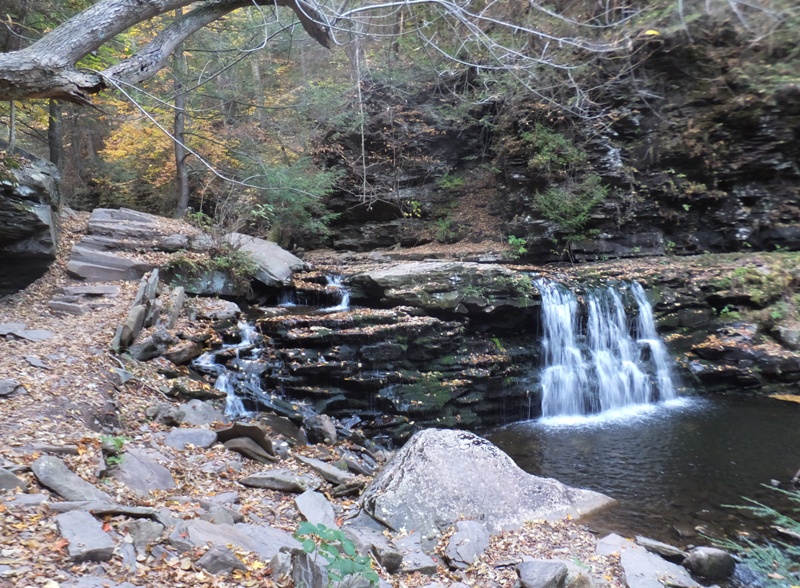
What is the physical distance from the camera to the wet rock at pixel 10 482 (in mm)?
3127

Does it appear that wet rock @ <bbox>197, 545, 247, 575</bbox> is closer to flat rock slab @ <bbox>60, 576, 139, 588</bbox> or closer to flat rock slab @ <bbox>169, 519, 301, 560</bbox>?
flat rock slab @ <bbox>169, 519, 301, 560</bbox>

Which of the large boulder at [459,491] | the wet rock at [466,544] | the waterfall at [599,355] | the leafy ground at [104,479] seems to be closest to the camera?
the leafy ground at [104,479]

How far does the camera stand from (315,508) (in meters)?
4.41

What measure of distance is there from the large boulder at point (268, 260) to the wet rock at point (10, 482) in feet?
25.2

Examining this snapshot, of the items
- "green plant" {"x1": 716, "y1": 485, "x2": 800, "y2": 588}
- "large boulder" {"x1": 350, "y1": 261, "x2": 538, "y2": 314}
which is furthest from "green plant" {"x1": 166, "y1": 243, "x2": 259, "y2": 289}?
"green plant" {"x1": 716, "y1": 485, "x2": 800, "y2": 588}

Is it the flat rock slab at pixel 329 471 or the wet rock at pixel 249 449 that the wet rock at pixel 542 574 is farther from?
the wet rock at pixel 249 449

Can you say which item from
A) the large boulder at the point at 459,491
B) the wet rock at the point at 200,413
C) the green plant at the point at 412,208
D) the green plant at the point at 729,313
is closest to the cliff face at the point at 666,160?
the green plant at the point at 412,208

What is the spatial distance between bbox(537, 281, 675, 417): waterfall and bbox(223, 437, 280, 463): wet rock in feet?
19.0

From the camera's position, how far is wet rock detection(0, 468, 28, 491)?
10.3ft

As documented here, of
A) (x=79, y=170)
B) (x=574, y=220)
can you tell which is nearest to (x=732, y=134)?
(x=574, y=220)

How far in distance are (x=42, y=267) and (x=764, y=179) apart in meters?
16.0

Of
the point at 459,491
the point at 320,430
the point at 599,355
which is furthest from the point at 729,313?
the point at 320,430

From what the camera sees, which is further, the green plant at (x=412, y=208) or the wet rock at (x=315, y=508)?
the green plant at (x=412, y=208)

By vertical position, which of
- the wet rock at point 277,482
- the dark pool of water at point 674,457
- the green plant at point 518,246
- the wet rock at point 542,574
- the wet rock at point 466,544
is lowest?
the dark pool of water at point 674,457
